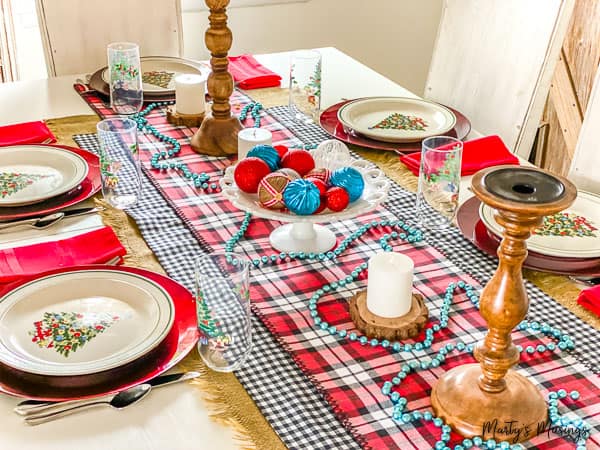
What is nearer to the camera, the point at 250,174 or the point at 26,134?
the point at 250,174

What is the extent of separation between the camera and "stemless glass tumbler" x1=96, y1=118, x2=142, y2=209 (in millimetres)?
1362

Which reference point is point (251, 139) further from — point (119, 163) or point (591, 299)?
point (591, 299)

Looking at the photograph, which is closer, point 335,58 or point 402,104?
point 402,104

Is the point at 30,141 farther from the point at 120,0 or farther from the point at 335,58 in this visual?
the point at 335,58

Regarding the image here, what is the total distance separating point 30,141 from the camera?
5.32 ft

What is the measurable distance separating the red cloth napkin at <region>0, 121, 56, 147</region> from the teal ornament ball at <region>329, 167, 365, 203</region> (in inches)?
27.5

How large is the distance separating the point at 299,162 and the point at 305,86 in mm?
522

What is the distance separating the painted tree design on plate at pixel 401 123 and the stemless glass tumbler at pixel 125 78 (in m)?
0.51

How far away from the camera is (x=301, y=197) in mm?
1170

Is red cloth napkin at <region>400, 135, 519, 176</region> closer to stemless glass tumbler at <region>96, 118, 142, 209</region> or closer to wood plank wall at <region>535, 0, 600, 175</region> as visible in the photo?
stemless glass tumbler at <region>96, 118, 142, 209</region>

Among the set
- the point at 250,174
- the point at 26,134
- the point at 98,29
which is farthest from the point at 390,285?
the point at 98,29

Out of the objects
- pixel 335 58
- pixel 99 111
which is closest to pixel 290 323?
pixel 99 111

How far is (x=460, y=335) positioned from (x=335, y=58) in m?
1.26

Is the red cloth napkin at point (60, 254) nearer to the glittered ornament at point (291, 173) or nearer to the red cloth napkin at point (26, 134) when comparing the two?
the glittered ornament at point (291, 173)
